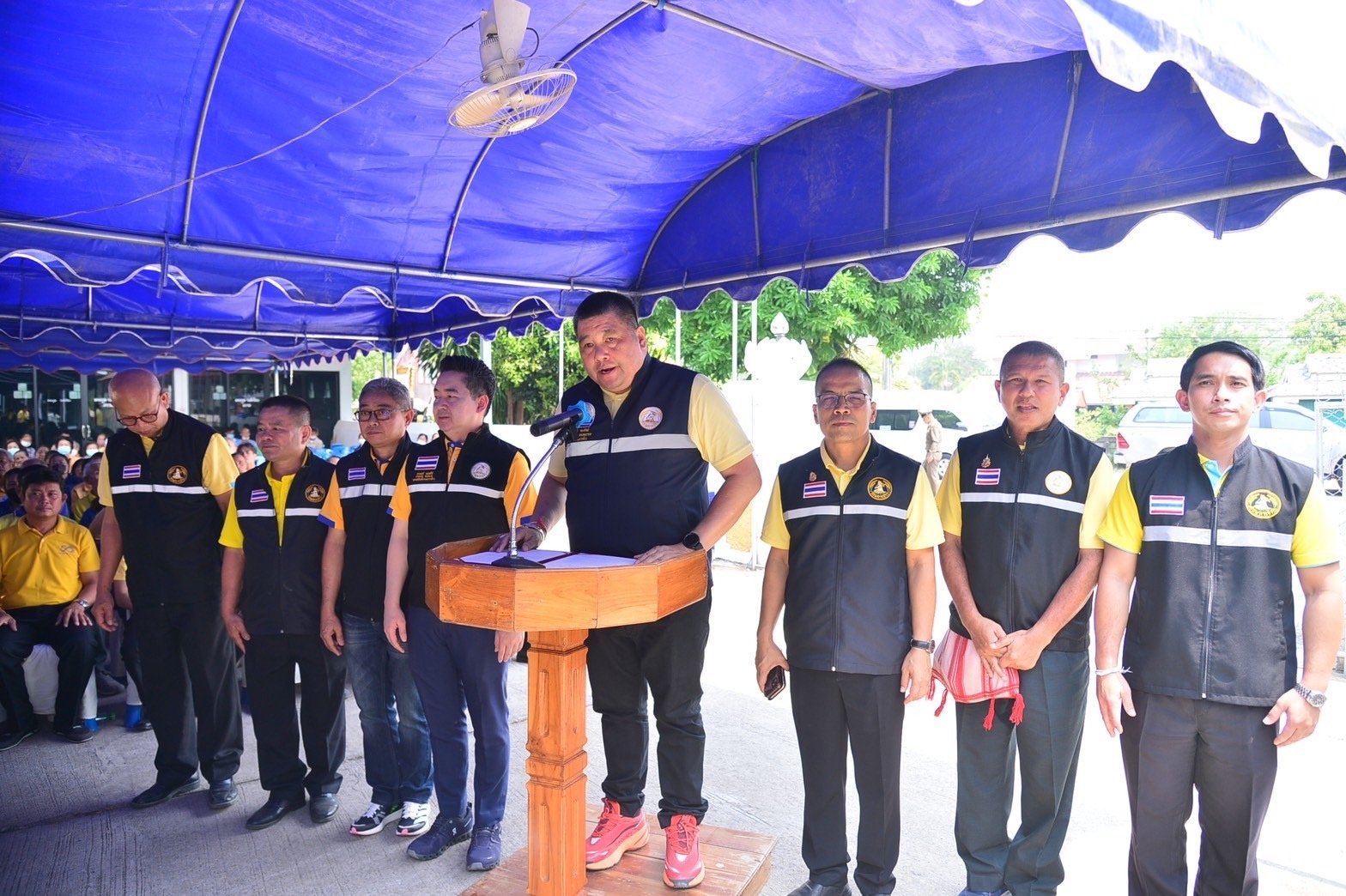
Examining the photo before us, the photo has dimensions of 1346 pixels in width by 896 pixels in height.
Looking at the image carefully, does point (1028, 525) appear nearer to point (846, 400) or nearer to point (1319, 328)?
point (846, 400)

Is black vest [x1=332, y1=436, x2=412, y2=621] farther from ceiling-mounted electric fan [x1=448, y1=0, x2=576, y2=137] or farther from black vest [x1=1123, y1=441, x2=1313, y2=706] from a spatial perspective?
black vest [x1=1123, y1=441, x2=1313, y2=706]

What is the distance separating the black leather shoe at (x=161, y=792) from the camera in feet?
13.0

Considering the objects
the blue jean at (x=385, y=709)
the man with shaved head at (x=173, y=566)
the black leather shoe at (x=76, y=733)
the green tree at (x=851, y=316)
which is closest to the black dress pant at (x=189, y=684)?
the man with shaved head at (x=173, y=566)

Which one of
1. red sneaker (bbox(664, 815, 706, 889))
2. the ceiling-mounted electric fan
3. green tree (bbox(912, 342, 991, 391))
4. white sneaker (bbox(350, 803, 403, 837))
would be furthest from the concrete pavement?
green tree (bbox(912, 342, 991, 391))

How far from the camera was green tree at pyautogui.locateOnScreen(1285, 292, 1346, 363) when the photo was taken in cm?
3106

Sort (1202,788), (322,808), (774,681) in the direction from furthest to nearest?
(322,808), (774,681), (1202,788)

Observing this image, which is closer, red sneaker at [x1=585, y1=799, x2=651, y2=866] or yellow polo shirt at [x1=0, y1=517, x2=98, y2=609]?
red sneaker at [x1=585, y1=799, x2=651, y2=866]

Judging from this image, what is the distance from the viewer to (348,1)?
10.3 ft

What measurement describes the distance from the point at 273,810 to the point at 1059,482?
3.60 m

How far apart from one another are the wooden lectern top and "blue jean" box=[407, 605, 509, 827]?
1.39m

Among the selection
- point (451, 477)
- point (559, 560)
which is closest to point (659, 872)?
point (559, 560)

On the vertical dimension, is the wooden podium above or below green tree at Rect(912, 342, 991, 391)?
below

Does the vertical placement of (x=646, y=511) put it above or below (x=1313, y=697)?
above

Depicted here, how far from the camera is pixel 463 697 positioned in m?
3.45
